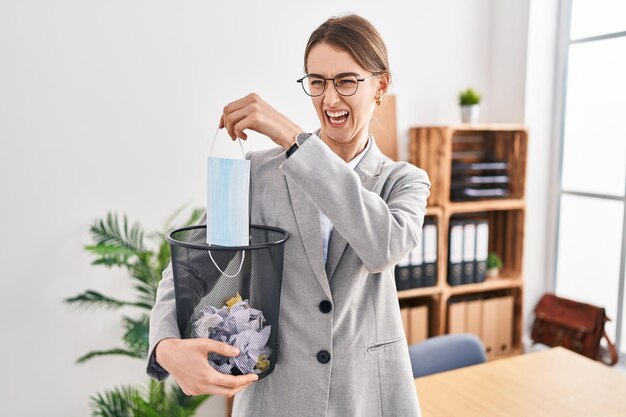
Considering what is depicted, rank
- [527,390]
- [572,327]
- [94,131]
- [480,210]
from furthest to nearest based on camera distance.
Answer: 1. [480,210]
2. [572,327]
3. [94,131]
4. [527,390]

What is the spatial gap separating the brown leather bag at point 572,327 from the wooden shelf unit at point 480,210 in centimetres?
13

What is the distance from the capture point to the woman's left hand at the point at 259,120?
0.88 meters

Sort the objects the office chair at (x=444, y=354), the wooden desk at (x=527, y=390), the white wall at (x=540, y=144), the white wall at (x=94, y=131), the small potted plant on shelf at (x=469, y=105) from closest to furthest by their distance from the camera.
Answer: the wooden desk at (x=527, y=390), the office chair at (x=444, y=354), the white wall at (x=94, y=131), the small potted plant on shelf at (x=469, y=105), the white wall at (x=540, y=144)

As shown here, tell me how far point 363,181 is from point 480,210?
2.24 m

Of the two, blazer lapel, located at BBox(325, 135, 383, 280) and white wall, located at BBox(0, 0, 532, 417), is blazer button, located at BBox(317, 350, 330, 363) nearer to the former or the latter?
blazer lapel, located at BBox(325, 135, 383, 280)

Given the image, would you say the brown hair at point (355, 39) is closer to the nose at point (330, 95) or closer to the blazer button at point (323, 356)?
the nose at point (330, 95)

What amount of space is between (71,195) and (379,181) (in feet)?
5.70

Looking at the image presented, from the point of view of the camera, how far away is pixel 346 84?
1.04 meters

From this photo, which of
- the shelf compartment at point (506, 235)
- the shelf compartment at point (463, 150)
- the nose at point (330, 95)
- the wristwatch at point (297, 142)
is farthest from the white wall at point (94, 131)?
the wristwatch at point (297, 142)

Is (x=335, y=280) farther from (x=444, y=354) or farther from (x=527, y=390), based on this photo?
(x=444, y=354)

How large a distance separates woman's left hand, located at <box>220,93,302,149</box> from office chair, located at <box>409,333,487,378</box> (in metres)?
1.35

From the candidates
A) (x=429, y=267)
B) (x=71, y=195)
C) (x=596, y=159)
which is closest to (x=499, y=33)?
(x=596, y=159)

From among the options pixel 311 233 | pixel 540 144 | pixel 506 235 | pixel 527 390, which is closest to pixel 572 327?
pixel 506 235

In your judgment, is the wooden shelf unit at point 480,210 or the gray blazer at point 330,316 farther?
the wooden shelf unit at point 480,210
